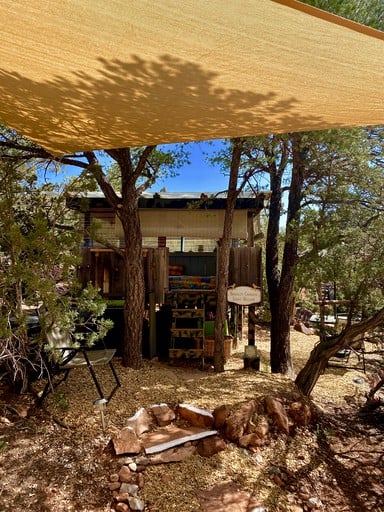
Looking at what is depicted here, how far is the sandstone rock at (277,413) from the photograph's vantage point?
4.31 meters

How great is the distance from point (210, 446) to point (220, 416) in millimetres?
471

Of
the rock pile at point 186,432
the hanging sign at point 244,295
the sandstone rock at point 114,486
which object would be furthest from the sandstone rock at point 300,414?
the sandstone rock at point 114,486

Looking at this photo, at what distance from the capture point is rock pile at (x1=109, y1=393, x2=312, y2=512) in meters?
2.92

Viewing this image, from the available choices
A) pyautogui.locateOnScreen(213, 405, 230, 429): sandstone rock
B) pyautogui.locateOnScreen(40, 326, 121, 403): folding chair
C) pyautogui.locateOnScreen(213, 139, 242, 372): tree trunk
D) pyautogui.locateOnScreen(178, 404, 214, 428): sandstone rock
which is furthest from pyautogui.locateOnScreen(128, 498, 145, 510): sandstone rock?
pyautogui.locateOnScreen(213, 139, 242, 372): tree trunk

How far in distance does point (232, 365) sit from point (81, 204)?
5.13 metres

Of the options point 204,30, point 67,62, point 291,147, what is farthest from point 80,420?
point 291,147

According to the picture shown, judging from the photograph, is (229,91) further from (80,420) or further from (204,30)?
(80,420)

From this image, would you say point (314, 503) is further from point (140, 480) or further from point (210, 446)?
point (140, 480)

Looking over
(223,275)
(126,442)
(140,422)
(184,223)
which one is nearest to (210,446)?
(140,422)

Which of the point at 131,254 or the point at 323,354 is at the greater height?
the point at 131,254

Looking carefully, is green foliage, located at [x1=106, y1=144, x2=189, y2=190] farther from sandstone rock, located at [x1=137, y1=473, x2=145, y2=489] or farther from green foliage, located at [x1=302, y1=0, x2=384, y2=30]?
sandstone rock, located at [x1=137, y1=473, x2=145, y2=489]

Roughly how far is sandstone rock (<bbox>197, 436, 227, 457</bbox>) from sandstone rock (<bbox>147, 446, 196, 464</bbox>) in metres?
0.09

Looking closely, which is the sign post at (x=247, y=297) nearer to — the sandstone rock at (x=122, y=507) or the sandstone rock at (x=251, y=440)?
the sandstone rock at (x=251, y=440)

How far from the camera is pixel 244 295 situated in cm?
641
